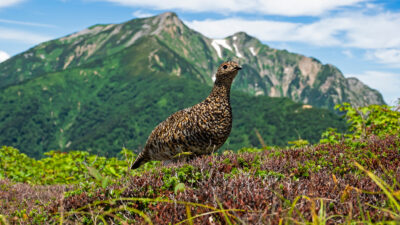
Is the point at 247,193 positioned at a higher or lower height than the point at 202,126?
lower

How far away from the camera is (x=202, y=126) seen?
17.9 feet

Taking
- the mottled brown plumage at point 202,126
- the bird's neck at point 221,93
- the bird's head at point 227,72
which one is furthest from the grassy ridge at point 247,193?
the bird's head at point 227,72

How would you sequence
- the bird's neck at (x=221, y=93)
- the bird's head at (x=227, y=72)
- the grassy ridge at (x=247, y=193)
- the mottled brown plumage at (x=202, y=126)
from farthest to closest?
the bird's head at (x=227, y=72), the bird's neck at (x=221, y=93), the mottled brown plumage at (x=202, y=126), the grassy ridge at (x=247, y=193)

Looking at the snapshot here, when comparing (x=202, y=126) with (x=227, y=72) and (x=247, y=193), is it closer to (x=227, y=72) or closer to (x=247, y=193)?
(x=227, y=72)

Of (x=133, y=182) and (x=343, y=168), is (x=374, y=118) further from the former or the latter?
(x=133, y=182)

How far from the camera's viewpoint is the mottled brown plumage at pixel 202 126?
18.0ft

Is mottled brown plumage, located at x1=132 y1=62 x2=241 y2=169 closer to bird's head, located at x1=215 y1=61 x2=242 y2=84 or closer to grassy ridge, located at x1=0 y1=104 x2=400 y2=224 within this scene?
bird's head, located at x1=215 y1=61 x2=242 y2=84

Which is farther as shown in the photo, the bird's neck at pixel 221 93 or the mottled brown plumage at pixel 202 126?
the bird's neck at pixel 221 93

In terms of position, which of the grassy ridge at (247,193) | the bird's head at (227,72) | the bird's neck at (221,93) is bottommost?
the grassy ridge at (247,193)

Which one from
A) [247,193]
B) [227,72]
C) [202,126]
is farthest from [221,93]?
[247,193]

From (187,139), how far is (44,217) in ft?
8.04

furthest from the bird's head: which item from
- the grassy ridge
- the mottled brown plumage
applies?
the grassy ridge

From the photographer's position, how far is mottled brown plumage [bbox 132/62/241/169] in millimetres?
5484

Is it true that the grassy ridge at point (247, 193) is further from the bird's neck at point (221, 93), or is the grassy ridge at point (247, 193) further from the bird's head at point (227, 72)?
the bird's head at point (227, 72)
